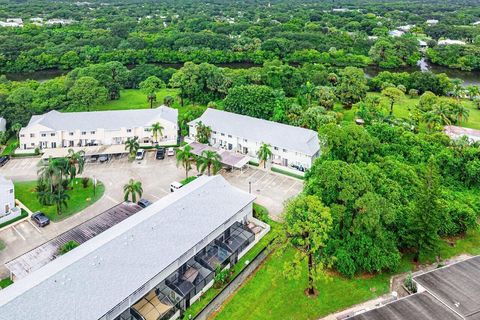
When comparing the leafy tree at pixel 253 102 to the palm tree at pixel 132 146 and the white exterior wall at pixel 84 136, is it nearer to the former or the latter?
the white exterior wall at pixel 84 136

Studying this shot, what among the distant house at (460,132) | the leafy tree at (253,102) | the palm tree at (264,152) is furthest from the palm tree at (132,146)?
the distant house at (460,132)

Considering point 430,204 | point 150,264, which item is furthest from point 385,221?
point 150,264

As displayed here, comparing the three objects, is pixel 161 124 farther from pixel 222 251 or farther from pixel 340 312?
pixel 340 312

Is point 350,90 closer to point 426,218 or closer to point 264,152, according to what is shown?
point 264,152

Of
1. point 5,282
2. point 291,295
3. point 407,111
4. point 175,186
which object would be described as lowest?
point 5,282

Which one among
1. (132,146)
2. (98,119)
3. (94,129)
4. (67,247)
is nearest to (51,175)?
(67,247)

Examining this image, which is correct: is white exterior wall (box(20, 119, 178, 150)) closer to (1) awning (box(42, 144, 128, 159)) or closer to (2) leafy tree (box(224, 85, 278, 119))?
(1) awning (box(42, 144, 128, 159))
